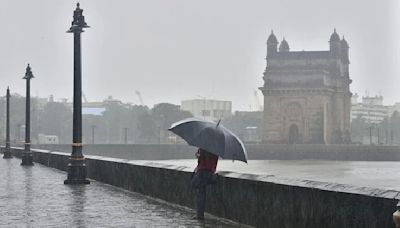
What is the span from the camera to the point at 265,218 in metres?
9.07

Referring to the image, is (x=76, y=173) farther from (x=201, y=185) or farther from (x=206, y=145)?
(x=206, y=145)

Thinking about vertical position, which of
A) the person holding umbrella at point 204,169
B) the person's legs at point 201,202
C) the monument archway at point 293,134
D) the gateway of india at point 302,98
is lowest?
the person's legs at point 201,202

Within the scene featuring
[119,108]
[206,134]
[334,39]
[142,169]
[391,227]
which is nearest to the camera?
[391,227]

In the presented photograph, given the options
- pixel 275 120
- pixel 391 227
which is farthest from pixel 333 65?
pixel 391 227

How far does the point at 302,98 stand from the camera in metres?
101

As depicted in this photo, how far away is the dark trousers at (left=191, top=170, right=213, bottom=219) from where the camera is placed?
33.4ft

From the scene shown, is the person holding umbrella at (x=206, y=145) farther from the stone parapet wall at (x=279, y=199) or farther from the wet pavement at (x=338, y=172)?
the wet pavement at (x=338, y=172)

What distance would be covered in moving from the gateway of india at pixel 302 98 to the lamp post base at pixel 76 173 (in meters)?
84.2

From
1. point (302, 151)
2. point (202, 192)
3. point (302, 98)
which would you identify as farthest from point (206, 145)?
point (302, 98)

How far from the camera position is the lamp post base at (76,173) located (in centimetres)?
1725

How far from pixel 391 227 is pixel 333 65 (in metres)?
103

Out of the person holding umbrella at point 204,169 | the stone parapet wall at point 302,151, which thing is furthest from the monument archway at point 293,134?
the person holding umbrella at point 204,169

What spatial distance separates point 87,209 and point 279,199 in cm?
417

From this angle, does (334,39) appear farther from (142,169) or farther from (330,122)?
(142,169)
